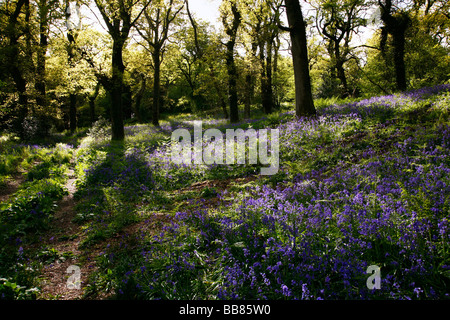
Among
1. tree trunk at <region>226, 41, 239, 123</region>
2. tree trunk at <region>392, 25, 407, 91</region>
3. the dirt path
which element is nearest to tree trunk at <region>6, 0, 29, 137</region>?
tree trunk at <region>226, 41, 239, 123</region>

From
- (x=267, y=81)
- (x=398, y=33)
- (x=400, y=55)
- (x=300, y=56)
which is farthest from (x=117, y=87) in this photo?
(x=398, y=33)

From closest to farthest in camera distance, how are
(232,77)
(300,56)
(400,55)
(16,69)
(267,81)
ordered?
(300,56)
(400,55)
(16,69)
(232,77)
(267,81)

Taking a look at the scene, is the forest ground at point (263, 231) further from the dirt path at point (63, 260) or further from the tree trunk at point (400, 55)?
the tree trunk at point (400, 55)

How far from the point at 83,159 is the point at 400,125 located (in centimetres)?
1178

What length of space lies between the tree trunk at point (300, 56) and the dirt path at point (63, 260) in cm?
903

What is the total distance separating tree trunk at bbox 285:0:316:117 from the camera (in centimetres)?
1041

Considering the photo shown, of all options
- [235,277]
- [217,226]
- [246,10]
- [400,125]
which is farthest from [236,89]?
[235,277]

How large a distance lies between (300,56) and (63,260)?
10411mm

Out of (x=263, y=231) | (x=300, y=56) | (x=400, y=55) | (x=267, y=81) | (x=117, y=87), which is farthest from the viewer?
(x=267, y=81)

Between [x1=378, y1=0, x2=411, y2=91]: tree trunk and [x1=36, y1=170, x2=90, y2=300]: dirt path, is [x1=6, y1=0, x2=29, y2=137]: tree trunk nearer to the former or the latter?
[x1=36, y1=170, x2=90, y2=300]: dirt path

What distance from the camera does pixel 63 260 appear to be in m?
4.26

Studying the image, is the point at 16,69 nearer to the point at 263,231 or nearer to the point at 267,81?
the point at 267,81
